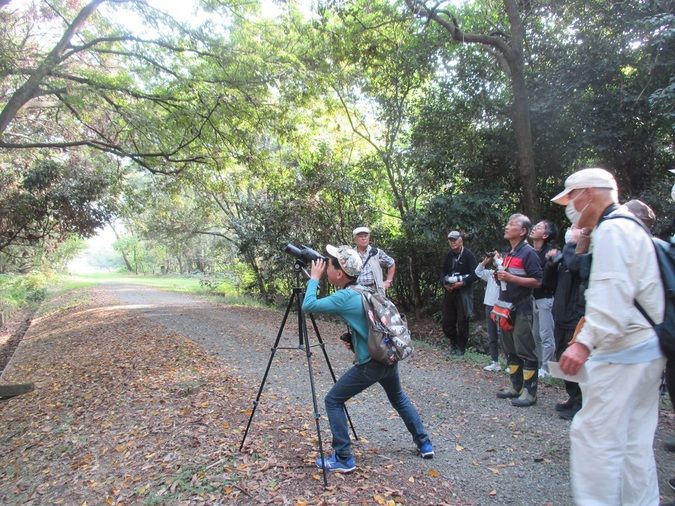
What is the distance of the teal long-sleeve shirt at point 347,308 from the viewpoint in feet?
10.7

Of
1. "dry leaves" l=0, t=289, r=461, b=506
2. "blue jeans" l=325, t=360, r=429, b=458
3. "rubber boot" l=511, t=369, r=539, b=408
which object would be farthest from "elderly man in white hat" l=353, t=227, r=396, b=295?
"blue jeans" l=325, t=360, r=429, b=458

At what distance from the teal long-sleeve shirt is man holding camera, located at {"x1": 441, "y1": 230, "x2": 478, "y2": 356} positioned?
167 inches

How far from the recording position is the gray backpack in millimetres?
3236

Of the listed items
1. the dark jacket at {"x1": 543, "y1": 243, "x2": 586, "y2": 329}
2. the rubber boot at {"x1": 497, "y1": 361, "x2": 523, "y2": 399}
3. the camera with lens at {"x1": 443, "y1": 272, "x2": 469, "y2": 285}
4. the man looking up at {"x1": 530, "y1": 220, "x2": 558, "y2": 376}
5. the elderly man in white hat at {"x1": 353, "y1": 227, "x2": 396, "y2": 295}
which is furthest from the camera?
the camera with lens at {"x1": 443, "y1": 272, "x2": 469, "y2": 285}

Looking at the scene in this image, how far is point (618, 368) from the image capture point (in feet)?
7.63

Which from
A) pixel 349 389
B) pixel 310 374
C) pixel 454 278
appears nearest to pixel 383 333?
pixel 349 389

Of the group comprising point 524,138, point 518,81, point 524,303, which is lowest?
point 524,303

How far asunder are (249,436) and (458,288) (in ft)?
13.9

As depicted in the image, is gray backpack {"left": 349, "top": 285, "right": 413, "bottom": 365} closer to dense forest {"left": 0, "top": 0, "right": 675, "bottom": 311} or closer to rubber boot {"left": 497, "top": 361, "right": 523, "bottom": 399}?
rubber boot {"left": 497, "top": 361, "right": 523, "bottom": 399}

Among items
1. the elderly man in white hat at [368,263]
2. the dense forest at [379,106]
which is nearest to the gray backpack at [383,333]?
the elderly man in white hat at [368,263]

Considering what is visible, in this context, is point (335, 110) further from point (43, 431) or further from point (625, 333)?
point (625, 333)

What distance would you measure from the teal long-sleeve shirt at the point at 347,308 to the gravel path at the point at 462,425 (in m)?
1.15

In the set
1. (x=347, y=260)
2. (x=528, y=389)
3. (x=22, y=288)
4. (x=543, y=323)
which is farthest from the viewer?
(x=22, y=288)

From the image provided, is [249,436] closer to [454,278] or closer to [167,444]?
[167,444]
